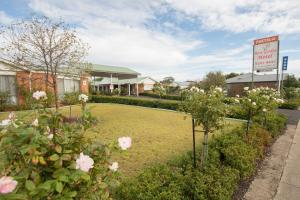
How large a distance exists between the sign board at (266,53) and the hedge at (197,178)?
10666 mm

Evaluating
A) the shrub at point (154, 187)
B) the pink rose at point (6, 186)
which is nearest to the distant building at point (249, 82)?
the shrub at point (154, 187)

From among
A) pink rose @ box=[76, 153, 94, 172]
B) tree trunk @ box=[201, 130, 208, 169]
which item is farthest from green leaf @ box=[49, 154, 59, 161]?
tree trunk @ box=[201, 130, 208, 169]

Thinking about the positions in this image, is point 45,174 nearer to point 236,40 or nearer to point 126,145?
point 126,145

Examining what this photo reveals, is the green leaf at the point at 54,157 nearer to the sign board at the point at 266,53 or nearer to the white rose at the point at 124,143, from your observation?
the white rose at the point at 124,143

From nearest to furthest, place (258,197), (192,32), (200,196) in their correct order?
(200,196) → (258,197) → (192,32)

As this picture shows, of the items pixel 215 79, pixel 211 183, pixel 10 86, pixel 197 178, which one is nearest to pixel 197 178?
pixel 197 178

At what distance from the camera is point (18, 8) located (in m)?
8.59

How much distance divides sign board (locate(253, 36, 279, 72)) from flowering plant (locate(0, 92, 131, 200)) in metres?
14.8

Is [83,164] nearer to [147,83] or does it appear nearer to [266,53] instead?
[266,53]

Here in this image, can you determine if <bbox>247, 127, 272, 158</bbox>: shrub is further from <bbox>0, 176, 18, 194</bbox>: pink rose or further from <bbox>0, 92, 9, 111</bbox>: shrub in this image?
<bbox>0, 92, 9, 111</bbox>: shrub

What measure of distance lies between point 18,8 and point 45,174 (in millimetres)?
9968

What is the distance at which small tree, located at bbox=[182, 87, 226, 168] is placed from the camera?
12.7 feet

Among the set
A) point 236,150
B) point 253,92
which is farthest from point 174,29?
point 236,150

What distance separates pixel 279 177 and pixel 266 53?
11460 millimetres
